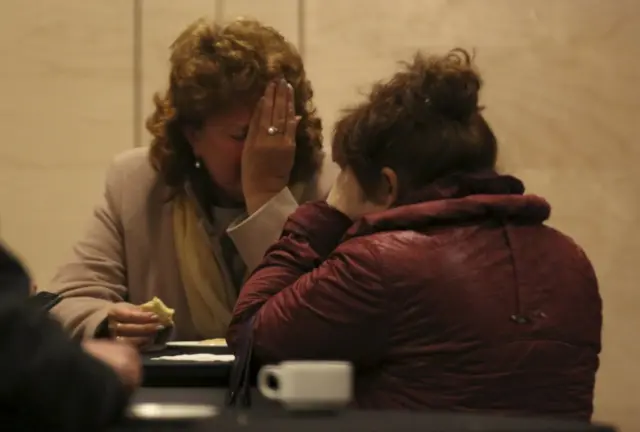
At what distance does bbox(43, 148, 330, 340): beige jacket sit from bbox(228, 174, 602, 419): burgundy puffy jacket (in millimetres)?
604

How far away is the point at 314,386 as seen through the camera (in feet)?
2.48

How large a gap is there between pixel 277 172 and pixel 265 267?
40cm

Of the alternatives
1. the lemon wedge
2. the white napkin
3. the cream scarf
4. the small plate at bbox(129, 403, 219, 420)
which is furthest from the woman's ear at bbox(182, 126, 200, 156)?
the small plate at bbox(129, 403, 219, 420)

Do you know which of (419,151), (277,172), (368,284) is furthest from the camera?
(277,172)

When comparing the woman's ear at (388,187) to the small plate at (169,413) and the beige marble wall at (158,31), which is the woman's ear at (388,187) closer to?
the small plate at (169,413)

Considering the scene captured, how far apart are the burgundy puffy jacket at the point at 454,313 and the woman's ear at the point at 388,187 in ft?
0.23

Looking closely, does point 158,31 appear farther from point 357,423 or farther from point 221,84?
point 357,423

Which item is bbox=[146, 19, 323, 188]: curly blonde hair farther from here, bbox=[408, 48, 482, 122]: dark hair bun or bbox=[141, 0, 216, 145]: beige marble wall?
bbox=[141, 0, 216, 145]: beige marble wall

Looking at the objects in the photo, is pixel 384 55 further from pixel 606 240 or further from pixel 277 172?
pixel 277 172

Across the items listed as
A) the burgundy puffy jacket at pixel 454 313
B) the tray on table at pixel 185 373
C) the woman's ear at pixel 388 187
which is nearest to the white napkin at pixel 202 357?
the tray on table at pixel 185 373

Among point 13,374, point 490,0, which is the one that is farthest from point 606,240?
point 13,374

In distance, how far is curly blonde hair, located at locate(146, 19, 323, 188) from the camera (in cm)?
169

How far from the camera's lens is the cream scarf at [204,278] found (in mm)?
1692

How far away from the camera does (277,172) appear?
1.67 metres
